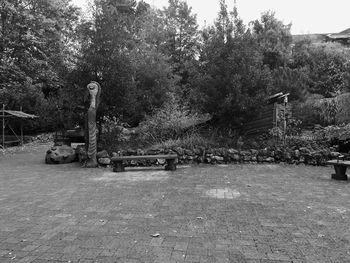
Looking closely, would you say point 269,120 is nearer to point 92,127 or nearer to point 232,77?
point 232,77

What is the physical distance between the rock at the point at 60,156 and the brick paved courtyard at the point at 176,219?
266 cm

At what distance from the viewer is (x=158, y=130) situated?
33.9 feet

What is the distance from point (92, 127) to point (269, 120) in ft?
19.1

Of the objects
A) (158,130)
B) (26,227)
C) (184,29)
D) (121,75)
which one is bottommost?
(26,227)

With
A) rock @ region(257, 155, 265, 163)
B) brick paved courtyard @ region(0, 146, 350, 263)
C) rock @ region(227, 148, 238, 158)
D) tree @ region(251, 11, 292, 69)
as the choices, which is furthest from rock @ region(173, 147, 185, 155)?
tree @ region(251, 11, 292, 69)

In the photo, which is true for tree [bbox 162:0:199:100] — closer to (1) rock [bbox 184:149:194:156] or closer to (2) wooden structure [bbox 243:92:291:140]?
(2) wooden structure [bbox 243:92:291:140]

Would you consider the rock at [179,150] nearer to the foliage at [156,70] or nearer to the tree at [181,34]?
the foliage at [156,70]

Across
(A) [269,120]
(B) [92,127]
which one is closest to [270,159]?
(A) [269,120]

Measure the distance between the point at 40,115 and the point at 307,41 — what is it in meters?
19.4

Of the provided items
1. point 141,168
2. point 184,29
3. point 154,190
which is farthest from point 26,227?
point 184,29

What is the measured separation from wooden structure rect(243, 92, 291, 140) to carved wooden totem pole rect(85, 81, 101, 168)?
497 cm

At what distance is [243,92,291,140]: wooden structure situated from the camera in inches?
388

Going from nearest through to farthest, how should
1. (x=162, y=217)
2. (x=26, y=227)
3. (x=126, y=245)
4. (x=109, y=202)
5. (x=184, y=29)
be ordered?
(x=126, y=245), (x=26, y=227), (x=162, y=217), (x=109, y=202), (x=184, y=29)

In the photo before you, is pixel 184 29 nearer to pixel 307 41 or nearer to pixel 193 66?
pixel 307 41
